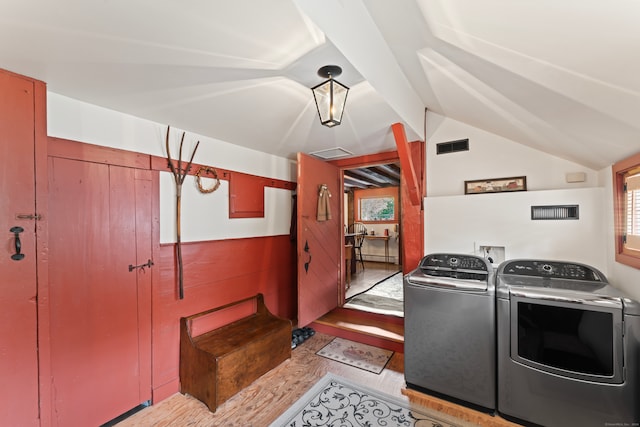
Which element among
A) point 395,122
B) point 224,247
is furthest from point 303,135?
point 224,247

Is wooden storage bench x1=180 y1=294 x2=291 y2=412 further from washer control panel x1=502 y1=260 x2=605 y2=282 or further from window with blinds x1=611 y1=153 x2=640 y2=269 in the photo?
window with blinds x1=611 y1=153 x2=640 y2=269

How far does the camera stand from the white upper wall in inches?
88.2

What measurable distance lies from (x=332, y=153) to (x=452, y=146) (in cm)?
125

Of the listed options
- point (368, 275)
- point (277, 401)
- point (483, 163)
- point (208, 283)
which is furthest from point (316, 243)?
point (368, 275)

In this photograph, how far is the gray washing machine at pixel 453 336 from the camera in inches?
70.4

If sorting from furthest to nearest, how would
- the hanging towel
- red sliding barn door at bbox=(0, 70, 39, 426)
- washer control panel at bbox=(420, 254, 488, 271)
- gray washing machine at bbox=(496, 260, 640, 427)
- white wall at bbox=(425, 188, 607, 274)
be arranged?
the hanging towel < washer control panel at bbox=(420, 254, 488, 271) < white wall at bbox=(425, 188, 607, 274) < gray washing machine at bbox=(496, 260, 640, 427) < red sliding barn door at bbox=(0, 70, 39, 426)

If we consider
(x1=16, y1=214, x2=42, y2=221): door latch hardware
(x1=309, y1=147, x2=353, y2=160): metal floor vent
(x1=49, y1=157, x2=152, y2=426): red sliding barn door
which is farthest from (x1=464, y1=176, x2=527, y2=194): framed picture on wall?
(x1=16, y1=214, x2=42, y2=221): door latch hardware

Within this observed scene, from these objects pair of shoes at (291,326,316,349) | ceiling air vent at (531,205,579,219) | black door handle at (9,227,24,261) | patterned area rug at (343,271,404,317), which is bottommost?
pair of shoes at (291,326,316,349)

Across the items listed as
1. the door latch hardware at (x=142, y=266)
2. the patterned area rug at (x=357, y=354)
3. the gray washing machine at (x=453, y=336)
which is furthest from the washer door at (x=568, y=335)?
the door latch hardware at (x=142, y=266)

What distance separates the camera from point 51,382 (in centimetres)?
154

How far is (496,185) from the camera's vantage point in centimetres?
244

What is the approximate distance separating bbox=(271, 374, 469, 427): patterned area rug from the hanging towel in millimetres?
1659

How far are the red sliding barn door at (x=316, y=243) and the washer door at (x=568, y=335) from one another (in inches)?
71.3

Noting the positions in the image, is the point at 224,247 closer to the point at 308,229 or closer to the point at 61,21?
the point at 308,229
